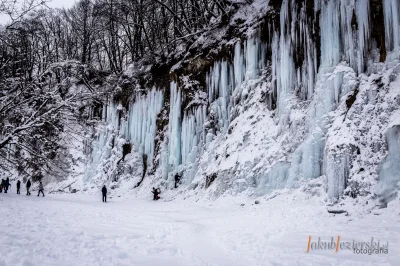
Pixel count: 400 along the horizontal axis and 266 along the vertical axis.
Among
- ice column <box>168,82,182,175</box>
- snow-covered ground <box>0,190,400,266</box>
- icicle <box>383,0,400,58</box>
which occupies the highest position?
icicle <box>383,0,400,58</box>

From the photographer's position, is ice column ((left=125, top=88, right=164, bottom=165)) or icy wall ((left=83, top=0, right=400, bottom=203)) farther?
ice column ((left=125, top=88, right=164, bottom=165))

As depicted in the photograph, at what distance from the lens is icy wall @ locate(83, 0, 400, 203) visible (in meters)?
8.73

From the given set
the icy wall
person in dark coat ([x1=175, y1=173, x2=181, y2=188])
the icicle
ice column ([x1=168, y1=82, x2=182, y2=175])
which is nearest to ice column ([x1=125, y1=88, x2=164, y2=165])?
ice column ([x1=168, y1=82, x2=182, y2=175])

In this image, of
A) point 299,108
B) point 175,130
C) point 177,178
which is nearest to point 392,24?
point 299,108

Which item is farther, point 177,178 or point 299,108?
point 177,178

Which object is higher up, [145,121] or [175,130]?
[145,121]

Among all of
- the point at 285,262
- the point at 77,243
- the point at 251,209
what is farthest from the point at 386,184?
the point at 77,243

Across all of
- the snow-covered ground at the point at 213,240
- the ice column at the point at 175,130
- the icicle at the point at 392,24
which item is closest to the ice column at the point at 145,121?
the ice column at the point at 175,130

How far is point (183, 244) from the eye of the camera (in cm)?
548

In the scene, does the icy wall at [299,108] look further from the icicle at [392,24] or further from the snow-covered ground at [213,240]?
the snow-covered ground at [213,240]

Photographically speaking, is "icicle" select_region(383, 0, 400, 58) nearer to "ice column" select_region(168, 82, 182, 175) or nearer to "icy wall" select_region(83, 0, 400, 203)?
"icy wall" select_region(83, 0, 400, 203)

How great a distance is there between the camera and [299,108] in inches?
449

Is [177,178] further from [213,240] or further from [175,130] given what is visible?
[213,240]

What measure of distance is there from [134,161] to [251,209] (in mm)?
12277
